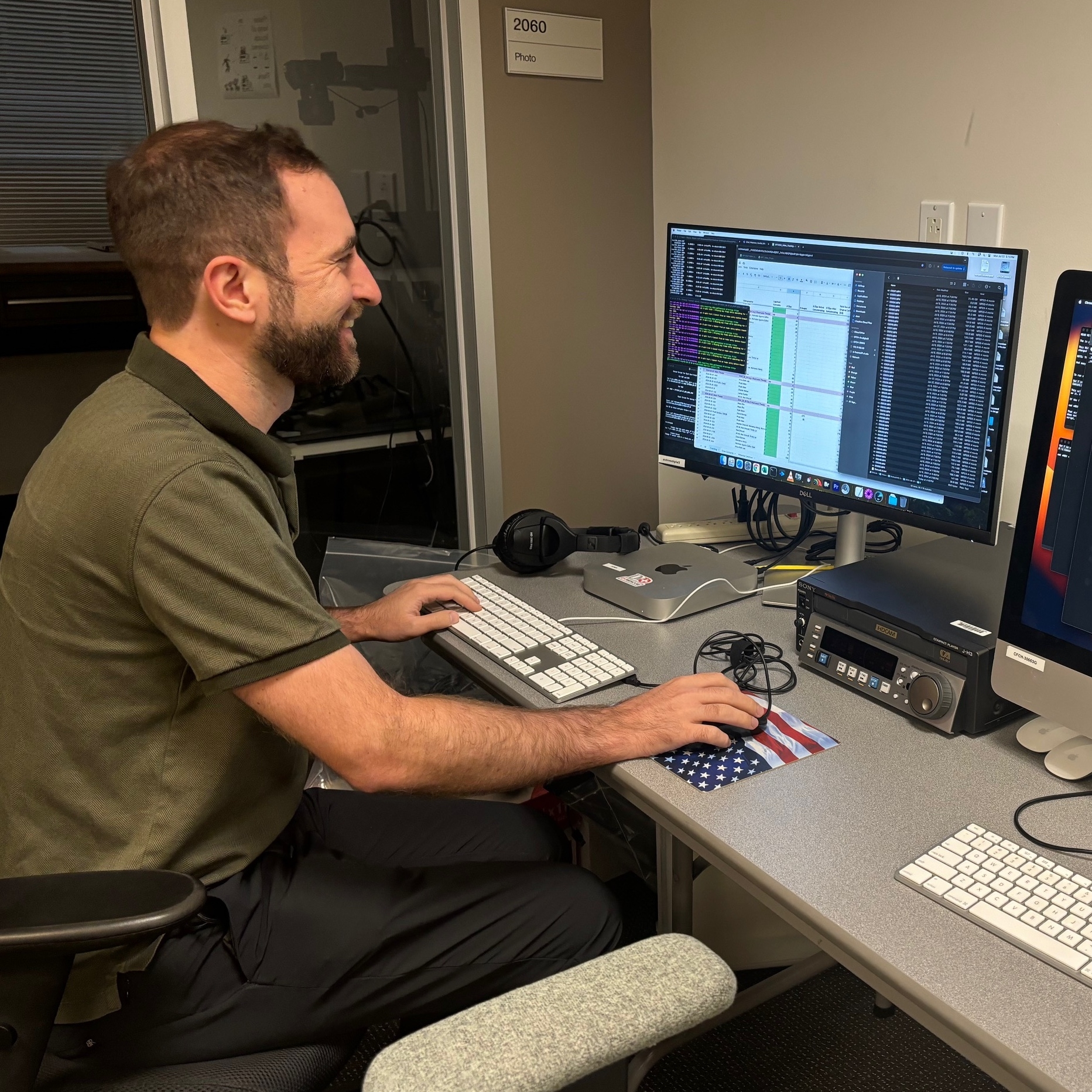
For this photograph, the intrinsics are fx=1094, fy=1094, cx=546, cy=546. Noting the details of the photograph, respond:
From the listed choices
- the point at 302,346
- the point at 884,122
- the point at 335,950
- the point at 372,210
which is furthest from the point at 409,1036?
the point at 372,210

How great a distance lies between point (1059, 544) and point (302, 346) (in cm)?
88

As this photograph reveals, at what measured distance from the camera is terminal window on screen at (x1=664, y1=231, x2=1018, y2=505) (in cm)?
140

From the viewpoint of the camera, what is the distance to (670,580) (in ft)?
5.69

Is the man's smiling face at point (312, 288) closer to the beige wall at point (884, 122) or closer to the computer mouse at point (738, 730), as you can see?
the computer mouse at point (738, 730)

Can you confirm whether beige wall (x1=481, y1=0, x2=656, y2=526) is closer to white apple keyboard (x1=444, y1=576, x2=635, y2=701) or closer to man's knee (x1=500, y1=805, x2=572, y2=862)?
white apple keyboard (x1=444, y1=576, x2=635, y2=701)

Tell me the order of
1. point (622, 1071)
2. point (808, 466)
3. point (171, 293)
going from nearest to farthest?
point (622, 1071) → point (171, 293) → point (808, 466)

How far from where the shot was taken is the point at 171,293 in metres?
1.26

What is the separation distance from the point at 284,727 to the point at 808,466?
90 cm

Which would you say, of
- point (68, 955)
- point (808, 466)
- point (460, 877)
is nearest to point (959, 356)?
point (808, 466)

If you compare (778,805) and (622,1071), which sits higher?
(778,805)

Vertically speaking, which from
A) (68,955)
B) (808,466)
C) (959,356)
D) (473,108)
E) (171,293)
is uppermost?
(473,108)

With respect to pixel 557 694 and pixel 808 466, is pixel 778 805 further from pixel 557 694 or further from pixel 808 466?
pixel 808 466

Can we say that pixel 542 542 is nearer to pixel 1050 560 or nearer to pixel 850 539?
pixel 850 539

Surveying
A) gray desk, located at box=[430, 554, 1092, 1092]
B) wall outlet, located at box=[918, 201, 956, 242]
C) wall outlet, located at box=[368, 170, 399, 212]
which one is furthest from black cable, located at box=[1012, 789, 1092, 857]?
wall outlet, located at box=[368, 170, 399, 212]
